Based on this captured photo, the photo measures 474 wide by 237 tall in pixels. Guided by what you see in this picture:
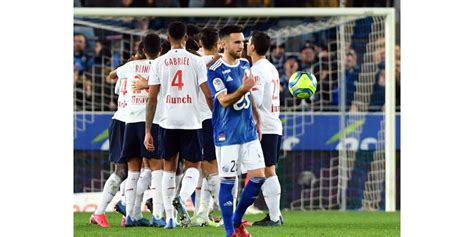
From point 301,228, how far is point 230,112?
2918 millimetres

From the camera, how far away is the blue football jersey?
9.22m

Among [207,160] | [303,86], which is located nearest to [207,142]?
[207,160]

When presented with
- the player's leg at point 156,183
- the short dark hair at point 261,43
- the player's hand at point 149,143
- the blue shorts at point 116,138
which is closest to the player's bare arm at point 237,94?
the player's hand at point 149,143

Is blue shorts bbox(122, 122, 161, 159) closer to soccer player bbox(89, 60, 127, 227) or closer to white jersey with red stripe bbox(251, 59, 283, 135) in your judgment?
soccer player bbox(89, 60, 127, 227)

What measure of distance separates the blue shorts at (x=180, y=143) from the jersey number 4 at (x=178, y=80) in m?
0.41

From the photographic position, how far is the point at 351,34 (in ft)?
61.2

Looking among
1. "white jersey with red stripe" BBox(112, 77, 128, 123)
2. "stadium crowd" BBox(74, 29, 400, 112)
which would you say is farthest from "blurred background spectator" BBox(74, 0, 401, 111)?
"white jersey with red stripe" BBox(112, 77, 128, 123)

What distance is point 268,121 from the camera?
12273 millimetres

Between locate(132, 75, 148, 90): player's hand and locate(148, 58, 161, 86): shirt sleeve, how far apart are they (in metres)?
0.54

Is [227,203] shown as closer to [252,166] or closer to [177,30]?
[252,166]
